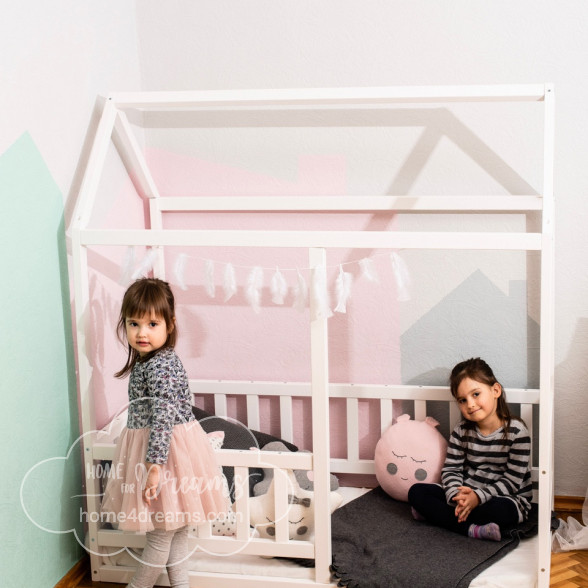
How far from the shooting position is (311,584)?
1914 mm

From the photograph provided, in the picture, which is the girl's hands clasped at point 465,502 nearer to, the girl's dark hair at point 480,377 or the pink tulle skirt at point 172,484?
the girl's dark hair at point 480,377

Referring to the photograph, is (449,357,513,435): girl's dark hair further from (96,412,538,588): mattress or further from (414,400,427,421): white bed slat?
(96,412,538,588): mattress

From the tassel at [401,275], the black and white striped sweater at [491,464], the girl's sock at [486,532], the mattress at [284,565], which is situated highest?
the tassel at [401,275]

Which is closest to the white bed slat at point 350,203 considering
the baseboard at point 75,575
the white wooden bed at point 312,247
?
the white wooden bed at point 312,247

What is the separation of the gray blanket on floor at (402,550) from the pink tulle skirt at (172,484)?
0.40m

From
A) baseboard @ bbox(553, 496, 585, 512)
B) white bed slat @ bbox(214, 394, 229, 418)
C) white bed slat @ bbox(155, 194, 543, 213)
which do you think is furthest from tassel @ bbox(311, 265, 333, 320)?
baseboard @ bbox(553, 496, 585, 512)

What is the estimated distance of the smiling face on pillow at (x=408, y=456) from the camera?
7.34 feet

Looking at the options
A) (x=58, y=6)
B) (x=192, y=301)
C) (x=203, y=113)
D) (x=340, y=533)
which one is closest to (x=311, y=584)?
(x=340, y=533)

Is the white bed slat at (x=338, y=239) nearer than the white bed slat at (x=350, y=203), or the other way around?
the white bed slat at (x=338, y=239)

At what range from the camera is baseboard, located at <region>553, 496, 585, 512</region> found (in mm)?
2387

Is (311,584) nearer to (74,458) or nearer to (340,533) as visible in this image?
(340,533)

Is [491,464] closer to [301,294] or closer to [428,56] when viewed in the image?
[301,294]

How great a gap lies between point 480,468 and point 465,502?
0.48 ft

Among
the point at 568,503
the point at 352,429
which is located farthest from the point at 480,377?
the point at 568,503
